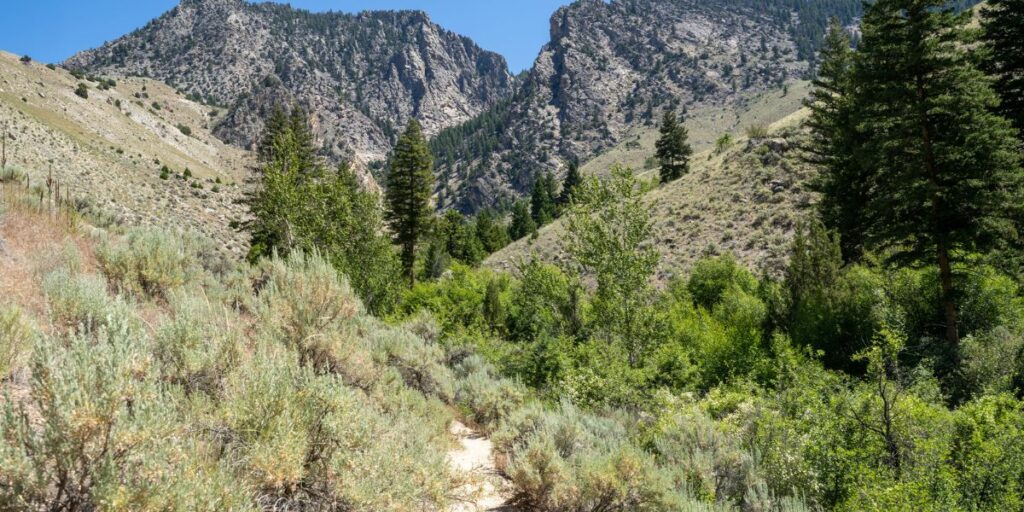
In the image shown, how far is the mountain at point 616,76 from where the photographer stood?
149 meters

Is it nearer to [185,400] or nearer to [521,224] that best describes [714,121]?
[521,224]

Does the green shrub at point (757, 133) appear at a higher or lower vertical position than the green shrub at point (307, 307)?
higher

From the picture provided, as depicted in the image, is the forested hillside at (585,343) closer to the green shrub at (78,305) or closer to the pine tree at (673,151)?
the green shrub at (78,305)

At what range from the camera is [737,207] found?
35.2 m

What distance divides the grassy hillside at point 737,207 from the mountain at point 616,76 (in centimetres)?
8762

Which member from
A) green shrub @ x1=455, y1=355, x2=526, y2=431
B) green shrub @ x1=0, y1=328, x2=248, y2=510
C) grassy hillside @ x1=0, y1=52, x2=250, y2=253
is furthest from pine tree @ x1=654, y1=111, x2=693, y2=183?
Answer: green shrub @ x1=0, y1=328, x2=248, y2=510

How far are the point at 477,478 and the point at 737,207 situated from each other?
3490 cm

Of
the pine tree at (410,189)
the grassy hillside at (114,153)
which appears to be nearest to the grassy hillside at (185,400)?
the grassy hillside at (114,153)

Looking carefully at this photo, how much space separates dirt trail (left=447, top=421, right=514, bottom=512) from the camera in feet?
16.2

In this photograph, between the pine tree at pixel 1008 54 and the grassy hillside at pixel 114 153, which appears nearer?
the pine tree at pixel 1008 54

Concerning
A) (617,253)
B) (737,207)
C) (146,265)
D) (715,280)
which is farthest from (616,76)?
(146,265)

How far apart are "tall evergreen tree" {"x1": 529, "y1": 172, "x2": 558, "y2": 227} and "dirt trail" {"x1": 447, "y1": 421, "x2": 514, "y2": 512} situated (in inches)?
2360

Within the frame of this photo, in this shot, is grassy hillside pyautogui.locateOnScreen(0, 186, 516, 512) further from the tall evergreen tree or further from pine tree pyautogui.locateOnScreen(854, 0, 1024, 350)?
the tall evergreen tree

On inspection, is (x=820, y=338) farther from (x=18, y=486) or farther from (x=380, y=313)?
(x=18, y=486)
